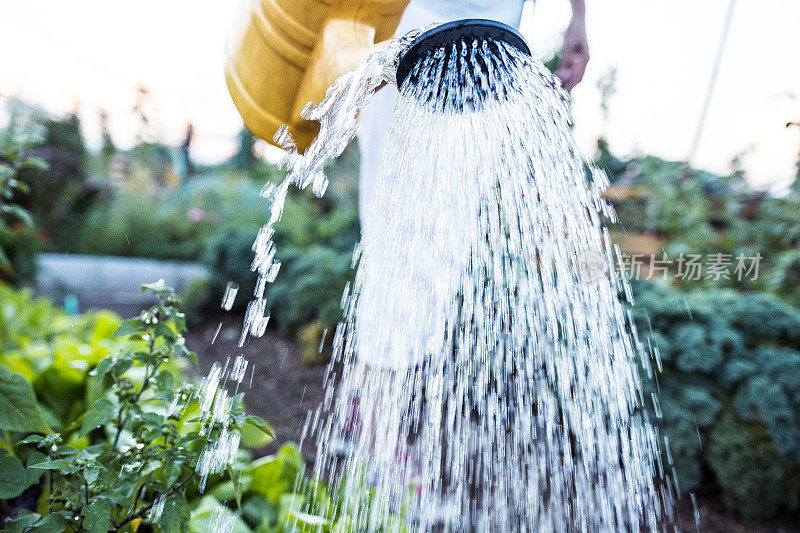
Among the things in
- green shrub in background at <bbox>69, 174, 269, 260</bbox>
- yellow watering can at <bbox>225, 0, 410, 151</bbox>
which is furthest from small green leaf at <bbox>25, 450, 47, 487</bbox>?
Result: green shrub in background at <bbox>69, 174, 269, 260</bbox>

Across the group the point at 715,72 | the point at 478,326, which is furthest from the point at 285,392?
the point at 715,72

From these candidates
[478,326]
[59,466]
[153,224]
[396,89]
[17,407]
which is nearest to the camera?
[59,466]

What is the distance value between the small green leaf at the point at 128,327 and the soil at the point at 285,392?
1.19m

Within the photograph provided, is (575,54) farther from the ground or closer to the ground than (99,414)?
farther from the ground

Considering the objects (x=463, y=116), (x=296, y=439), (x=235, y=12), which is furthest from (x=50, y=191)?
(x=463, y=116)

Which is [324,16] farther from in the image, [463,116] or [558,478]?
[558,478]

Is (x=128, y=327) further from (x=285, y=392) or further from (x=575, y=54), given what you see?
(x=285, y=392)

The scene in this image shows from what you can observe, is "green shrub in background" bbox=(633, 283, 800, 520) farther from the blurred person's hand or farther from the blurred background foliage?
the blurred person's hand

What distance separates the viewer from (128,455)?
0.93 metres

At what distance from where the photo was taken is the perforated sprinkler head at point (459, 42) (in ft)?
3.23

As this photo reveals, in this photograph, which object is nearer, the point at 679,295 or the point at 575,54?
the point at 575,54

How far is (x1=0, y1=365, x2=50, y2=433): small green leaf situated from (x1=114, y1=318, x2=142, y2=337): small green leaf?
163mm

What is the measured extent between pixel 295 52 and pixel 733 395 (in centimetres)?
207

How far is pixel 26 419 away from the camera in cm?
87
